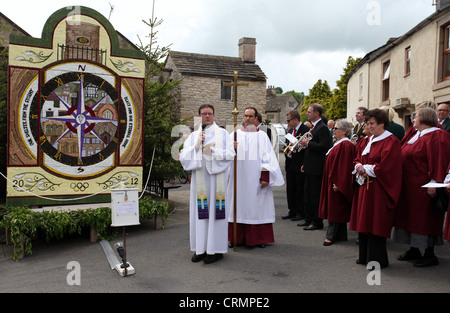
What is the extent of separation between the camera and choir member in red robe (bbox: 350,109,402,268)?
4.52m

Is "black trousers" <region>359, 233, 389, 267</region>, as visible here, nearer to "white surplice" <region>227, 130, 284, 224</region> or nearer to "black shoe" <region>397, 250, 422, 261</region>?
"black shoe" <region>397, 250, 422, 261</region>

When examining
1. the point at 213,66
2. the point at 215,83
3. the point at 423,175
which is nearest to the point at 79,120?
the point at 423,175

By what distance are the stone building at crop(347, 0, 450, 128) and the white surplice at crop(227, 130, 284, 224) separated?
8643mm

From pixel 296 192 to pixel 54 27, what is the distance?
508 cm

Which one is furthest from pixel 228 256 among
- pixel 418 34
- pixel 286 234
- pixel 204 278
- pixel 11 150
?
pixel 418 34

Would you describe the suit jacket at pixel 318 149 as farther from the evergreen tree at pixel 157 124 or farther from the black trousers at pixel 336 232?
the evergreen tree at pixel 157 124

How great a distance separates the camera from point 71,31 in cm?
630

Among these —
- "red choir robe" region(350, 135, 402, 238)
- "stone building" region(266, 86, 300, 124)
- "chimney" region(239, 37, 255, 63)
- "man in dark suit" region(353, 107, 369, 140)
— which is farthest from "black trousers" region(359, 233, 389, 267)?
"stone building" region(266, 86, 300, 124)

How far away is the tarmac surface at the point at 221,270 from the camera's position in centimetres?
421

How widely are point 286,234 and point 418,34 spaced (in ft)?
35.3

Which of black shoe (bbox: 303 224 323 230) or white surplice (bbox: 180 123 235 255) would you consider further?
black shoe (bbox: 303 224 323 230)

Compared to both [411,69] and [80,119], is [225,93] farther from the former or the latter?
[80,119]

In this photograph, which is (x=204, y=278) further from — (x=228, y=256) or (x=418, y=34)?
(x=418, y=34)

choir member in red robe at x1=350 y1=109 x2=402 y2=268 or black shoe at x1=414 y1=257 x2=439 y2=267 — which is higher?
choir member in red robe at x1=350 y1=109 x2=402 y2=268
